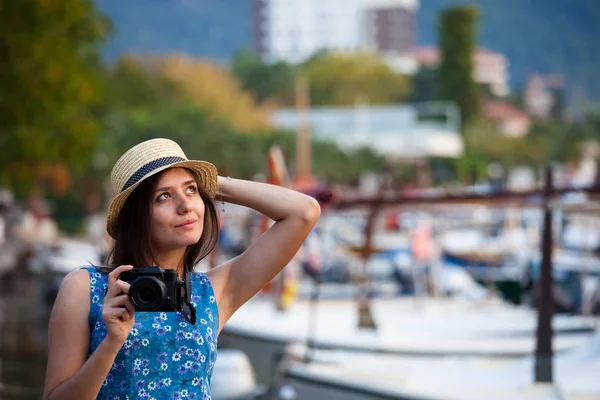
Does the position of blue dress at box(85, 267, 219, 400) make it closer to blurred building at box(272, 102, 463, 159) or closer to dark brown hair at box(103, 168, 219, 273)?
dark brown hair at box(103, 168, 219, 273)

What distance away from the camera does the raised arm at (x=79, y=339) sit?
2580 millimetres

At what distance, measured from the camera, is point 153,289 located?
254 cm

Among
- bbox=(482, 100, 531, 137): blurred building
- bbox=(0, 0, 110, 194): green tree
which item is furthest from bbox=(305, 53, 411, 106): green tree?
bbox=(0, 0, 110, 194): green tree

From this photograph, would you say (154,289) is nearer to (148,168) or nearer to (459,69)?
(148,168)

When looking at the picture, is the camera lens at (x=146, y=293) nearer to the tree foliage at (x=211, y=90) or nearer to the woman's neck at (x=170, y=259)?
the woman's neck at (x=170, y=259)

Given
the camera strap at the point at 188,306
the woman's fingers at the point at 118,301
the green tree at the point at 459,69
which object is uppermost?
the woman's fingers at the point at 118,301

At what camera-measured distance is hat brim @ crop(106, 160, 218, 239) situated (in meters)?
2.90

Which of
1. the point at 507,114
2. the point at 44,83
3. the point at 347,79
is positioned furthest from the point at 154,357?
the point at 507,114

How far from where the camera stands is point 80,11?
31.1 meters

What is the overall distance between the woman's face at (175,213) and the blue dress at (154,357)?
17cm

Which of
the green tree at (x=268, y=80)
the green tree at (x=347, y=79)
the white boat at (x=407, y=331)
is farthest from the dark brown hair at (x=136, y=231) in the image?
the green tree at (x=347, y=79)

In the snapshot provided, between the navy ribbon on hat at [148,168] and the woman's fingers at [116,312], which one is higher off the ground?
the navy ribbon on hat at [148,168]

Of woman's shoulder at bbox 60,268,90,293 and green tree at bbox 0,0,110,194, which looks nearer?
woman's shoulder at bbox 60,268,90,293

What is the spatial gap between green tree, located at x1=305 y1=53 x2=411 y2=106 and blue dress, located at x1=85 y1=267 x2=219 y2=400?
5284 inches
